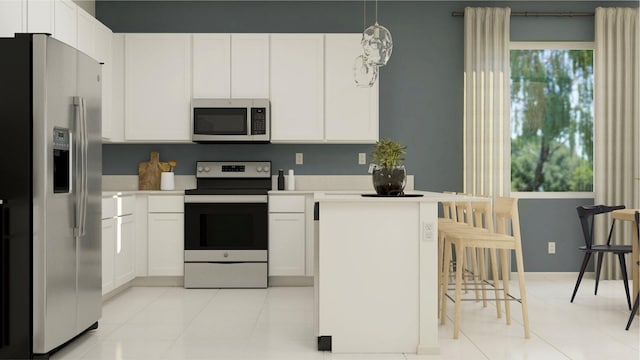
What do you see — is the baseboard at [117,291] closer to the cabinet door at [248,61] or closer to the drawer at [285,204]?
the drawer at [285,204]

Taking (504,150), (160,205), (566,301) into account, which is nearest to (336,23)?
(504,150)

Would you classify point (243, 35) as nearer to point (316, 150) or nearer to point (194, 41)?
point (194, 41)

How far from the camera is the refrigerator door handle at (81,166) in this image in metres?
3.49

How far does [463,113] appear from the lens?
606 cm

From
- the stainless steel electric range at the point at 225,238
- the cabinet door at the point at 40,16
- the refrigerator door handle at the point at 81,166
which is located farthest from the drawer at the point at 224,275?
the cabinet door at the point at 40,16

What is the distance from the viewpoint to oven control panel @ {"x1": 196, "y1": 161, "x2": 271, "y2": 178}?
6.00 meters

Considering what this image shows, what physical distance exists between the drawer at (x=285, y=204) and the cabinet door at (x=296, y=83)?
63cm

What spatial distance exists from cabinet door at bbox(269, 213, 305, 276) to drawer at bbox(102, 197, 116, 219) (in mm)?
1394

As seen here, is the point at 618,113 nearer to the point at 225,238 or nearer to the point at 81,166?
the point at 225,238

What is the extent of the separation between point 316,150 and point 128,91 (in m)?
1.90

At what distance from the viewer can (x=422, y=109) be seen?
20.0 ft

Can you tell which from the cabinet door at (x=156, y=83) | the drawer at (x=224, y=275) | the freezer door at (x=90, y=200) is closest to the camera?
the freezer door at (x=90, y=200)

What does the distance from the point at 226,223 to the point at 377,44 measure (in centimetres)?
245

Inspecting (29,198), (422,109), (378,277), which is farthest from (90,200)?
(422,109)
